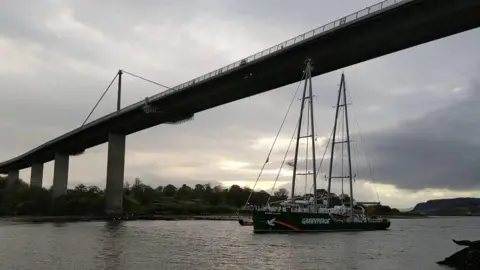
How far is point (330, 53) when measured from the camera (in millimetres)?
59906

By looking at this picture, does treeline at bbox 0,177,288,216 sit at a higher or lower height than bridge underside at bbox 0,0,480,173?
lower

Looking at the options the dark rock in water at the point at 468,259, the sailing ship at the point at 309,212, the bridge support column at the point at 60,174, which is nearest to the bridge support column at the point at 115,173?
the bridge support column at the point at 60,174

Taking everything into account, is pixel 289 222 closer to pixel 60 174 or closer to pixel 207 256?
pixel 207 256

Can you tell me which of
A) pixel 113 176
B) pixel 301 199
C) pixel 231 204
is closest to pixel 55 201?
pixel 113 176

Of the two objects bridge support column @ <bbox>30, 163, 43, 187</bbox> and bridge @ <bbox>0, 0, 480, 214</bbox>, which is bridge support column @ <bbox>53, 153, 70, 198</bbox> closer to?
bridge @ <bbox>0, 0, 480, 214</bbox>

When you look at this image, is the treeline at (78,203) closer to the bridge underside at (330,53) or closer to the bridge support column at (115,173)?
the bridge support column at (115,173)

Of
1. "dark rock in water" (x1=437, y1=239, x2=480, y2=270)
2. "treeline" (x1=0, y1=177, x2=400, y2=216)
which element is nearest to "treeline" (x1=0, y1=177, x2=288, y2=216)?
"treeline" (x1=0, y1=177, x2=400, y2=216)

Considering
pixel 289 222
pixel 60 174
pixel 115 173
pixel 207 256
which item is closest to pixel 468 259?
pixel 207 256

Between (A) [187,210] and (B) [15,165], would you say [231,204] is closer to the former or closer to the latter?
(A) [187,210]

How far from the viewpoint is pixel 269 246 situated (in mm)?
43000

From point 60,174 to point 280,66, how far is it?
79.4 meters

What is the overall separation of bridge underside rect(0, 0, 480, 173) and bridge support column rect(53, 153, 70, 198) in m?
29.2

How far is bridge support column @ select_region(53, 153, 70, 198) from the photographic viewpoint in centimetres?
12194

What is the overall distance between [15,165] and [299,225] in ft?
440
